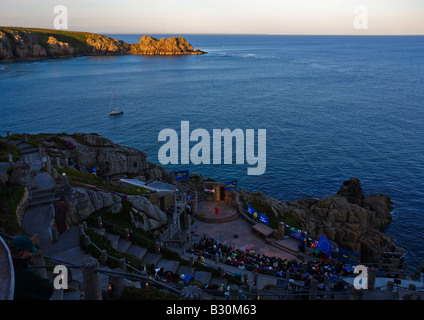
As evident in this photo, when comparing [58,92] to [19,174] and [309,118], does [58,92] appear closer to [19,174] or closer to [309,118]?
[309,118]

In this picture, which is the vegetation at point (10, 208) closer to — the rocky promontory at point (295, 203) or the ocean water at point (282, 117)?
the rocky promontory at point (295, 203)

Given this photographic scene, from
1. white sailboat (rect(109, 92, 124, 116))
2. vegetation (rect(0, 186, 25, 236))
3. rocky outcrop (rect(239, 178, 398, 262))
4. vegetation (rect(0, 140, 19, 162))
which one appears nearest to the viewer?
vegetation (rect(0, 186, 25, 236))

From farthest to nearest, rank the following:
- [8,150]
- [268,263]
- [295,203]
Answer: [295,203] < [8,150] < [268,263]

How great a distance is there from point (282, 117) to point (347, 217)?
164 ft

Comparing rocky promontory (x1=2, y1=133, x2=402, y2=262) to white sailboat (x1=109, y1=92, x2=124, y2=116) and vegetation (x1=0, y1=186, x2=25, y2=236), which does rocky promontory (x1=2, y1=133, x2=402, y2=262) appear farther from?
white sailboat (x1=109, y1=92, x2=124, y2=116)

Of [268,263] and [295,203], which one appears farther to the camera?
[295,203]

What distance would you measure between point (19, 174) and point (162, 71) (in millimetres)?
157382
